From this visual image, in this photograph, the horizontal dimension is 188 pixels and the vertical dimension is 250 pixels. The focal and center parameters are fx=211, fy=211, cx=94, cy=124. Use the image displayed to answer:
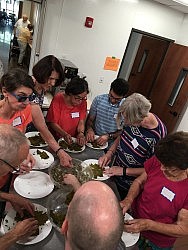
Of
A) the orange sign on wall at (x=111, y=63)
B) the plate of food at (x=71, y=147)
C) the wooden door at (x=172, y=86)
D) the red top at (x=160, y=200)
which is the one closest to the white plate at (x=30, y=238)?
the red top at (x=160, y=200)

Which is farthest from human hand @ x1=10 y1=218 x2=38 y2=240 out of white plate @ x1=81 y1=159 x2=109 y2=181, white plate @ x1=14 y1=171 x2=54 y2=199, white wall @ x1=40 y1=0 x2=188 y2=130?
white wall @ x1=40 y1=0 x2=188 y2=130

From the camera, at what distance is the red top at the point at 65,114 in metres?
2.07

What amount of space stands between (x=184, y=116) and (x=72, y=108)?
104 inches

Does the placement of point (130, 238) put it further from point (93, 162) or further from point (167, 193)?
point (93, 162)

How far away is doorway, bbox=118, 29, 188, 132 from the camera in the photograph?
12.9 ft

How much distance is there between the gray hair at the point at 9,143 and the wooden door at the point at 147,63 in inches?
163

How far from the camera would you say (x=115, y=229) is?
2.22ft

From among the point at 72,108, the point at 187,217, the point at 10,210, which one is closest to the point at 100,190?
the point at 10,210

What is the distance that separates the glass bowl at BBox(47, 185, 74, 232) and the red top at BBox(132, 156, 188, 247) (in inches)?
20.4

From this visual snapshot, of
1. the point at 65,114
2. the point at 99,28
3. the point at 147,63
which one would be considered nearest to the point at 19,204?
the point at 65,114

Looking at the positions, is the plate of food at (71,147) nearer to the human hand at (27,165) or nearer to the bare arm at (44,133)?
the bare arm at (44,133)

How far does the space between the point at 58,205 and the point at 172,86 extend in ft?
11.6

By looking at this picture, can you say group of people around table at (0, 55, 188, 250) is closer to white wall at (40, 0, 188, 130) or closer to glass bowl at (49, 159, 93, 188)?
glass bowl at (49, 159, 93, 188)

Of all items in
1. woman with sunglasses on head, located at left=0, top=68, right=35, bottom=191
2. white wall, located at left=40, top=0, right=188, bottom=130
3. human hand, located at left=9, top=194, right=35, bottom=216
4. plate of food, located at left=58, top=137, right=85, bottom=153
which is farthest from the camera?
white wall, located at left=40, top=0, right=188, bottom=130
